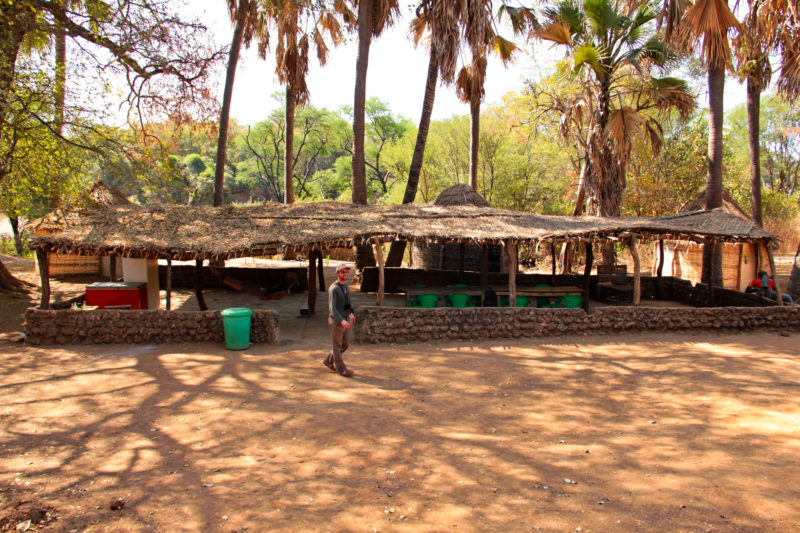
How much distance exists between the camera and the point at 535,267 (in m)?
24.0

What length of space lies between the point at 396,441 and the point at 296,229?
23.0 ft

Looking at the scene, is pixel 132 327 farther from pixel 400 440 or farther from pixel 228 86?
pixel 228 86

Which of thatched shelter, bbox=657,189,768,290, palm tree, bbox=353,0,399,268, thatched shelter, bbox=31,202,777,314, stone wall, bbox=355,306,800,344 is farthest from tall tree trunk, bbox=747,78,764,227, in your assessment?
palm tree, bbox=353,0,399,268

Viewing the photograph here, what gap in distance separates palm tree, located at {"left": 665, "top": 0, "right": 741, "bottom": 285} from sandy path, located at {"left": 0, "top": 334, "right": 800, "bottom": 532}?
6.99 m

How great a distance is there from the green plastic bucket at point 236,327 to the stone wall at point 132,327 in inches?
18.1

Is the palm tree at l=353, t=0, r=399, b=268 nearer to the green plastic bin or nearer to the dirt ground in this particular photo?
the green plastic bin

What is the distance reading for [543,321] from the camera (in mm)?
11039

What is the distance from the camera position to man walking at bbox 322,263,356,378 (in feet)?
24.8

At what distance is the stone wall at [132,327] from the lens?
32.0ft

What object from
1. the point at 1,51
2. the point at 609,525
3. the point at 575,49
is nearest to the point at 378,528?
the point at 609,525

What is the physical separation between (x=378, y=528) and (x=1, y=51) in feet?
41.0

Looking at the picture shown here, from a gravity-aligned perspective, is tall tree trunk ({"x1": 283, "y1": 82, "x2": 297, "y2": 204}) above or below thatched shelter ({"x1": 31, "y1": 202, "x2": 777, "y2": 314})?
above

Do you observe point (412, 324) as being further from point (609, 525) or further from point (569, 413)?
point (609, 525)

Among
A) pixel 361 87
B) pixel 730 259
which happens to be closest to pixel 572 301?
pixel 730 259
